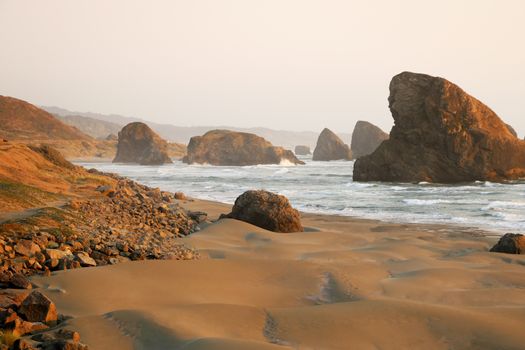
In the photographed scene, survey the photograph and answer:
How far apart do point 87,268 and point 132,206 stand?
663cm

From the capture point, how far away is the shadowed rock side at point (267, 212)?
41.3 feet

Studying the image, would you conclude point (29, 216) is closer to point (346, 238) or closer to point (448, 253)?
point (346, 238)

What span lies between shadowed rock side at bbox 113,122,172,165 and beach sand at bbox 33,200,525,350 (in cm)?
7337

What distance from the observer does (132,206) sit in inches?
505

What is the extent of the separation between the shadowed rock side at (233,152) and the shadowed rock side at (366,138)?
2208cm

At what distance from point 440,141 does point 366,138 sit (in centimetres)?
6222

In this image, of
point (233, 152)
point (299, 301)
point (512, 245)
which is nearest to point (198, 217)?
point (512, 245)

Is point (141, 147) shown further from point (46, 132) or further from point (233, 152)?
point (46, 132)

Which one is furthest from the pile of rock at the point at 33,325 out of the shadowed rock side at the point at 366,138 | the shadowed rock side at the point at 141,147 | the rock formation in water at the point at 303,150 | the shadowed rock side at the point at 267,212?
the rock formation in water at the point at 303,150

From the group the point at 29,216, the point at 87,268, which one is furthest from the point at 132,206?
the point at 87,268

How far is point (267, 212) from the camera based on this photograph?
41.5 ft

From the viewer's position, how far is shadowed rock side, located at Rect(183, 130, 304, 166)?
8188 cm

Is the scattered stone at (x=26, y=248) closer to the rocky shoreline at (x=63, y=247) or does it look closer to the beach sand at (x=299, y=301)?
the rocky shoreline at (x=63, y=247)

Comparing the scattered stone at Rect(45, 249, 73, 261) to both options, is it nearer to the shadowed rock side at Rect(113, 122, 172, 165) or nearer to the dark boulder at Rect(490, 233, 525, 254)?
the dark boulder at Rect(490, 233, 525, 254)
